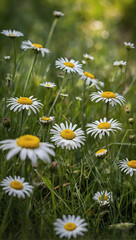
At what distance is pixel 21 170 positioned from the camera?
5.24ft

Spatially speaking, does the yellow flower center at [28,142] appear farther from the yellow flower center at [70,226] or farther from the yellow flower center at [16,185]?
the yellow flower center at [70,226]

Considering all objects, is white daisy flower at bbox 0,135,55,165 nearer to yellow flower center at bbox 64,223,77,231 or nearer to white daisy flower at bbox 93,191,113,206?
yellow flower center at bbox 64,223,77,231

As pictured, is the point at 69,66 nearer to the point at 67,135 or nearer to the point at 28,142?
the point at 67,135

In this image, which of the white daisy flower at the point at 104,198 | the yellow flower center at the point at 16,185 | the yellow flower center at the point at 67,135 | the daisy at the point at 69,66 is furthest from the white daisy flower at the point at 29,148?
the daisy at the point at 69,66

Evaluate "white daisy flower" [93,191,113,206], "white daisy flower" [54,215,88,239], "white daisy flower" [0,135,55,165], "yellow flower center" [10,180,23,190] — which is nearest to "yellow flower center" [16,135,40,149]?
"white daisy flower" [0,135,55,165]

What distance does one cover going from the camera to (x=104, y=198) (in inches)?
60.7

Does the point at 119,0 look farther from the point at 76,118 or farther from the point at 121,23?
the point at 76,118

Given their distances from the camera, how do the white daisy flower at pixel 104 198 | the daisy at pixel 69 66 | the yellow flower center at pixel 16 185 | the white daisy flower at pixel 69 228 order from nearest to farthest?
the white daisy flower at pixel 69 228, the yellow flower center at pixel 16 185, the white daisy flower at pixel 104 198, the daisy at pixel 69 66

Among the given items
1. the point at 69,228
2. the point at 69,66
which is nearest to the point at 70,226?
the point at 69,228

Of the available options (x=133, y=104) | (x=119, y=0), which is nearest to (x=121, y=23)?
(x=119, y=0)

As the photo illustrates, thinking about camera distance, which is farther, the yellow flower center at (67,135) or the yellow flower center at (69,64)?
the yellow flower center at (69,64)

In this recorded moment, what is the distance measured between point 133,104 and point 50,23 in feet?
15.2

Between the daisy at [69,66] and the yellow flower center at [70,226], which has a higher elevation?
the daisy at [69,66]

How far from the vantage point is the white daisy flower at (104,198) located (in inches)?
58.6
